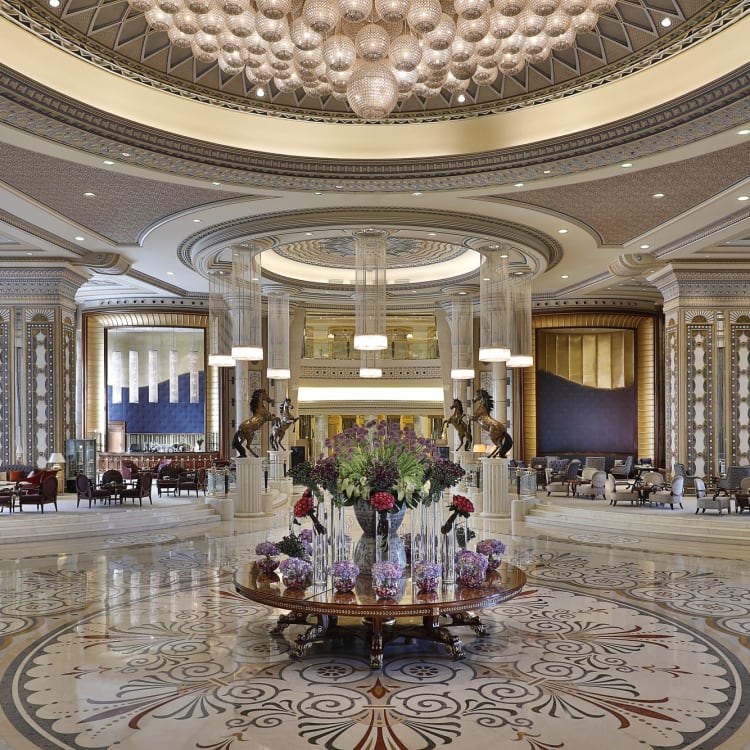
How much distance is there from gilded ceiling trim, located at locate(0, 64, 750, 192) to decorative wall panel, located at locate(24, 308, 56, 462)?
23.1 feet

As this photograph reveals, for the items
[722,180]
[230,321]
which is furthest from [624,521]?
[230,321]

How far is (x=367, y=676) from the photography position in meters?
4.88

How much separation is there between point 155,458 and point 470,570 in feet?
52.4

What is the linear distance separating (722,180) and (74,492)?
43.1 ft

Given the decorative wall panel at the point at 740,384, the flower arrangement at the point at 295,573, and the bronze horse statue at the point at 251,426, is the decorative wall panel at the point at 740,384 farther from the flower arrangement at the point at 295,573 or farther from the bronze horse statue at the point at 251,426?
the flower arrangement at the point at 295,573

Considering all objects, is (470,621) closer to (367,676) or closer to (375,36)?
(367,676)

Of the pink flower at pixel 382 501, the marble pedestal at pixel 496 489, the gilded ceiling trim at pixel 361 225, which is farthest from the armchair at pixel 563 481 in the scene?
the pink flower at pixel 382 501

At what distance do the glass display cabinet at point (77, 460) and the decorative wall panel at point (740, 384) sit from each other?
12.8 meters

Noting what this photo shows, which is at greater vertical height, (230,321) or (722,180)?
(722,180)

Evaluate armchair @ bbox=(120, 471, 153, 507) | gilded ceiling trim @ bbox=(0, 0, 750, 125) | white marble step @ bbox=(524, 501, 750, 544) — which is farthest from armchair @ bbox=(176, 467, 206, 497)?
gilded ceiling trim @ bbox=(0, 0, 750, 125)

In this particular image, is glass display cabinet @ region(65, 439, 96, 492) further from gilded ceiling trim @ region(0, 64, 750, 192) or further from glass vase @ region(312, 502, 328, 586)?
glass vase @ region(312, 502, 328, 586)

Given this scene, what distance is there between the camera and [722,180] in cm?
934

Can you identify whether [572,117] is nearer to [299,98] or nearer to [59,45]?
[299,98]

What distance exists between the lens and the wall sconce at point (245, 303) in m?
12.0
